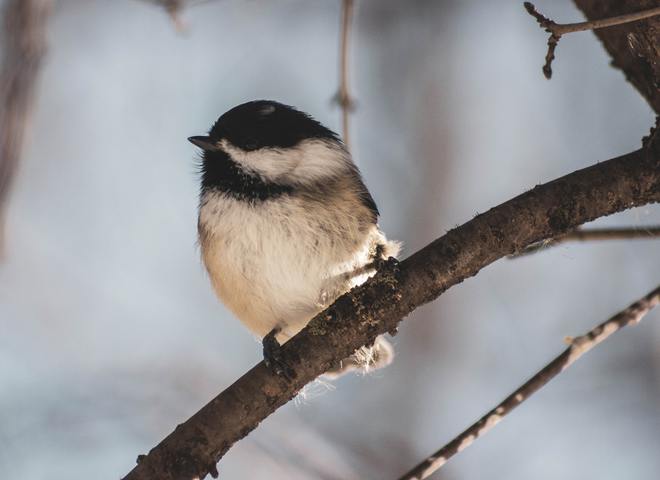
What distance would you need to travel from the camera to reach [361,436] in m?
4.55

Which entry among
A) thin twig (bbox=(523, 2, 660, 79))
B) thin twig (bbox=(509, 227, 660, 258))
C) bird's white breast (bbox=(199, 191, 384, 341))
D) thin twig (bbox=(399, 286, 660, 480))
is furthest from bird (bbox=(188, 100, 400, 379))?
thin twig (bbox=(523, 2, 660, 79))

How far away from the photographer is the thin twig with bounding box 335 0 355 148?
9.05 ft

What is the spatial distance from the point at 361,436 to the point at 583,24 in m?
3.03

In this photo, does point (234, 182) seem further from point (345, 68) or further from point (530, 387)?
point (530, 387)

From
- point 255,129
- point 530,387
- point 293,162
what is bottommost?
point 530,387

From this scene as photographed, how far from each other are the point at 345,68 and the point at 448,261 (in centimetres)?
98

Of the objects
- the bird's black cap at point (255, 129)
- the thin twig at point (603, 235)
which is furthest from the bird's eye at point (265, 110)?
the thin twig at point (603, 235)

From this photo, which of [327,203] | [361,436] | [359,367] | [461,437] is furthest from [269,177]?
[361,436]

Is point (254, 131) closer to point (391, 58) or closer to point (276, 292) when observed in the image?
point (276, 292)

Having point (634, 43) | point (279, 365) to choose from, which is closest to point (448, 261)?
point (279, 365)

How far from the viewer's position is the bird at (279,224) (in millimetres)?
2656

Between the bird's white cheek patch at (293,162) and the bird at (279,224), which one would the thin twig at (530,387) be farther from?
the bird's white cheek patch at (293,162)

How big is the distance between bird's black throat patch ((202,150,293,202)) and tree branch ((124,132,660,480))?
2.28ft

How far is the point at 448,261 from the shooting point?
2.10 m
